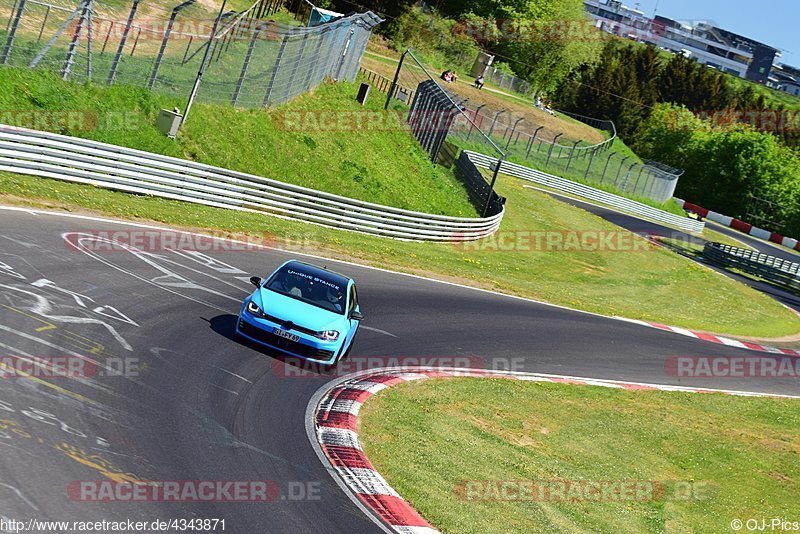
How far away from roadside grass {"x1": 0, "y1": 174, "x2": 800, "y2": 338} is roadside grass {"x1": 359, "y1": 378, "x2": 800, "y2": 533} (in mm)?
8079

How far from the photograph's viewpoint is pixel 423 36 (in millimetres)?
79438

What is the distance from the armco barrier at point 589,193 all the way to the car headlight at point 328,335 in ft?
128

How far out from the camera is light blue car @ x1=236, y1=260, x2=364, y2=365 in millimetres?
15133

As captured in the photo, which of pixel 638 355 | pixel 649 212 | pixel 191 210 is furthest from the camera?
pixel 649 212

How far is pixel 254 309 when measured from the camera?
15203mm

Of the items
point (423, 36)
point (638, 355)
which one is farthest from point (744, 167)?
point (638, 355)

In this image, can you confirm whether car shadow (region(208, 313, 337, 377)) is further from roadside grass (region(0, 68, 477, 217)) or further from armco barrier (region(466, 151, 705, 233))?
armco barrier (region(466, 151, 705, 233))

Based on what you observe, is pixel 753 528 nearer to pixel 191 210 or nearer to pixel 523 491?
pixel 523 491

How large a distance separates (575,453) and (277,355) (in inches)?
229

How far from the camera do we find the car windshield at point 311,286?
16.1 meters

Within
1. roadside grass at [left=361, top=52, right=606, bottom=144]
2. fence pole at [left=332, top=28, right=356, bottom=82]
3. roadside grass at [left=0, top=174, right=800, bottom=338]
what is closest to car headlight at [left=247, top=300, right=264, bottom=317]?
roadside grass at [left=0, top=174, right=800, bottom=338]

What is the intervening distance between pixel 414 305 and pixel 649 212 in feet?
159

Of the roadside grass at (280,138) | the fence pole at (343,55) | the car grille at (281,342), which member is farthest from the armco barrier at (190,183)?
the fence pole at (343,55)

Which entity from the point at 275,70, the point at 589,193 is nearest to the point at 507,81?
the point at 589,193
